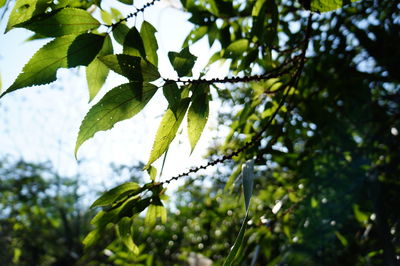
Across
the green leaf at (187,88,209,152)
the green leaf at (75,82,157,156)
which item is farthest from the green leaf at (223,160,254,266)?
the green leaf at (75,82,157,156)

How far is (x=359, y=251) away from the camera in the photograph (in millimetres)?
2209

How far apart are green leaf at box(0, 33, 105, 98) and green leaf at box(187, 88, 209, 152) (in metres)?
0.18

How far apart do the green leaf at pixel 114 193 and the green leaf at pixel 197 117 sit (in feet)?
0.61

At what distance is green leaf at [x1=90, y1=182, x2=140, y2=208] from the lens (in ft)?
1.86

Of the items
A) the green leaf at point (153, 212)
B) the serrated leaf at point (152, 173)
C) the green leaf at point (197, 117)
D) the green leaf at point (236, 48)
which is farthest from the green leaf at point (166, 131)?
the green leaf at point (236, 48)

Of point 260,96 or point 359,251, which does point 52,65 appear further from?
point 359,251

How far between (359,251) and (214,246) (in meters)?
1.11

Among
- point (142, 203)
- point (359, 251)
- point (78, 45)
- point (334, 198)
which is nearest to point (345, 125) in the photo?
point (334, 198)

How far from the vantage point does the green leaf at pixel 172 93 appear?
444 millimetres

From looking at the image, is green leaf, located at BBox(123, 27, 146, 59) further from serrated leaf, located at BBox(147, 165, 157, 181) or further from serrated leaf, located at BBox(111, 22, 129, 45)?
serrated leaf, located at BBox(147, 165, 157, 181)

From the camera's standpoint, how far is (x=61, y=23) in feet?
1.49

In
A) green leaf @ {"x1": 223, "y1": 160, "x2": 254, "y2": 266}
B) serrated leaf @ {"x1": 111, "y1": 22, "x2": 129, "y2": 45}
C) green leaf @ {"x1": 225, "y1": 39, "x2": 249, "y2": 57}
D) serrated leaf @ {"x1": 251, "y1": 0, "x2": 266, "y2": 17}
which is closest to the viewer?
green leaf @ {"x1": 223, "y1": 160, "x2": 254, "y2": 266}

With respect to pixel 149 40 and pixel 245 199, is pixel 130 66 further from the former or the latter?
pixel 245 199

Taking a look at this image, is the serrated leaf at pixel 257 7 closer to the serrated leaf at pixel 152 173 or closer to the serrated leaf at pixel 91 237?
the serrated leaf at pixel 152 173
